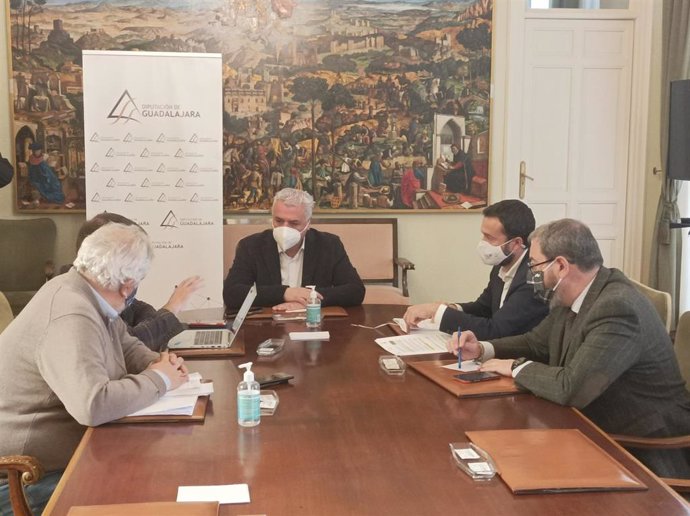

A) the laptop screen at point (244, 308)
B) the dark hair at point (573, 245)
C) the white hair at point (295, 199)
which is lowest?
the laptop screen at point (244, 308)

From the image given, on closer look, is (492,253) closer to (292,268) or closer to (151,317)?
(292,268)

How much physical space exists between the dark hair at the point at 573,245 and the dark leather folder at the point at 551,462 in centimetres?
75

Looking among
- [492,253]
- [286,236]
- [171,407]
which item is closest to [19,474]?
[171,407]

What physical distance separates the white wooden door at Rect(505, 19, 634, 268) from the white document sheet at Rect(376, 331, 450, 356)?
338 cm

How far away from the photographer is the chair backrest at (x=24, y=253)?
577 centimetres

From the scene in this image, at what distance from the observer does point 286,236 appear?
4293mm

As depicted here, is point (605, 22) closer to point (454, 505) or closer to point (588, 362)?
point (588, 362)

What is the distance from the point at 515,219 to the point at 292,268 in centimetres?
144

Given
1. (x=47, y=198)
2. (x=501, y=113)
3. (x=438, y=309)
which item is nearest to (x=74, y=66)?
(x=47, y=198)

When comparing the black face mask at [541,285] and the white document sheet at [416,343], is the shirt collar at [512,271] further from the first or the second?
the black face mask at [541,285]

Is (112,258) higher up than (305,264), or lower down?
higher up

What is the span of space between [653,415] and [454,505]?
46.6 inches

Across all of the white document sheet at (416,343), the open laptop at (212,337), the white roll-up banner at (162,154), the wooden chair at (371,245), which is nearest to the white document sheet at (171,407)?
the open laptop at (212,337)

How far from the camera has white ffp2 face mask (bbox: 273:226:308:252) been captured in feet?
14.1
